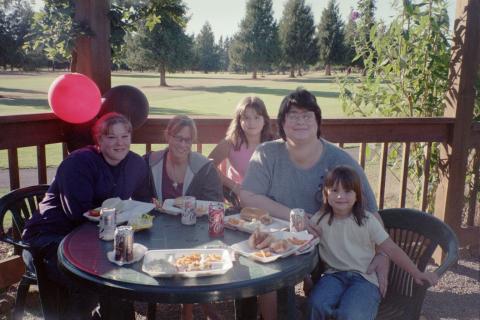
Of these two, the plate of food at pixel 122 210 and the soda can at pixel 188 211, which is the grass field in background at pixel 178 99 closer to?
the plate of food at pixel 122 210

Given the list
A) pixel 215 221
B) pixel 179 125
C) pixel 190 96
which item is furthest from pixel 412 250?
pixel 190 96

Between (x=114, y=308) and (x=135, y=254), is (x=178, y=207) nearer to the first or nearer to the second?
(x=135, y=254)

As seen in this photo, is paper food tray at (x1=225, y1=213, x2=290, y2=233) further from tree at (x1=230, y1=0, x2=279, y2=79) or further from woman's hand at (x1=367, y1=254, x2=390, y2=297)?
tree at (x1=230, y1=0, x2=279, y2=79)

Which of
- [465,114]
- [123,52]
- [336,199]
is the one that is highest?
[123,52]

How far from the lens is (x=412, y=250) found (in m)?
2.14

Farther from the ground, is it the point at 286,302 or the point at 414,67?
the point at 414,67

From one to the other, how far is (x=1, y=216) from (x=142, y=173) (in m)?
0.73

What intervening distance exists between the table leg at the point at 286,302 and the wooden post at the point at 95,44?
1.90 meters

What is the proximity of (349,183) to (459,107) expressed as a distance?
2023 millimetres

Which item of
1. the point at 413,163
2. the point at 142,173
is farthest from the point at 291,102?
the point at 413,163

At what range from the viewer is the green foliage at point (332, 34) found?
45531 millimetres

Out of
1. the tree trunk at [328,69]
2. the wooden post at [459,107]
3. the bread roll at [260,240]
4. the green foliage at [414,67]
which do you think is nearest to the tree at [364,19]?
the green foliage at [414,67]

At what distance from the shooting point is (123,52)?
3.21 meters

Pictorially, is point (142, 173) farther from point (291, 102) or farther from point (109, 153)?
point (291, 102)
